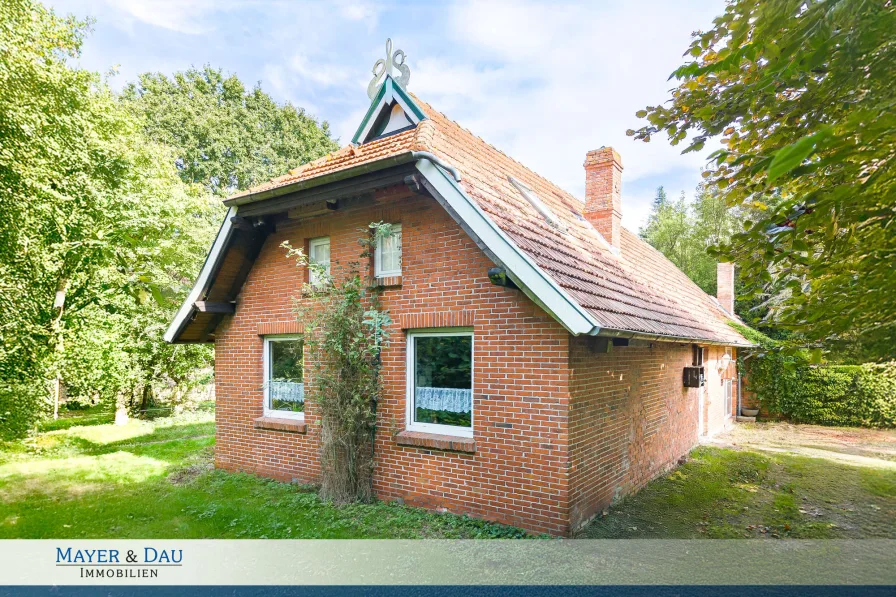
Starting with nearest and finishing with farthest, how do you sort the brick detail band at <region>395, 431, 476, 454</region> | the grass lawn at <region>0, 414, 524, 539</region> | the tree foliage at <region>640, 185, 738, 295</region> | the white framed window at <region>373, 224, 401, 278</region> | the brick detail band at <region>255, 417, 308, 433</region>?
the grass lawn at <region>0, 414, 524, 539</region> < the brick detail band at <region>395, 431, 476, 454</region> < the white framed window at <region>373, 224, 401, 278</region> < the brick detail band at <region>255, 417, 308, 433</region> < the tree foliage at <region>640, 185, 738, 295</region>

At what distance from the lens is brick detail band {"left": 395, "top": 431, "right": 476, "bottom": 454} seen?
650 centimetres

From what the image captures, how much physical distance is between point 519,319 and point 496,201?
197 cm

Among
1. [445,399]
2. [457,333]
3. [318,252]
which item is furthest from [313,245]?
[445,399]

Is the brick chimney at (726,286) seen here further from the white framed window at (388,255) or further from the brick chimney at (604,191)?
the white framed window at (388,255)

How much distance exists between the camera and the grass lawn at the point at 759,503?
6.43 metres

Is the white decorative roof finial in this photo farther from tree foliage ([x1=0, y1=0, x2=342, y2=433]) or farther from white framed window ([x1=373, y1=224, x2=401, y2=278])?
tree foliage ([x1=0, y1=0, x2=342, y2=433])

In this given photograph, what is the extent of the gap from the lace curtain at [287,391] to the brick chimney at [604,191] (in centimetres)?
694

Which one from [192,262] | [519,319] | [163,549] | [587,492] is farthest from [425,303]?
[192,262]

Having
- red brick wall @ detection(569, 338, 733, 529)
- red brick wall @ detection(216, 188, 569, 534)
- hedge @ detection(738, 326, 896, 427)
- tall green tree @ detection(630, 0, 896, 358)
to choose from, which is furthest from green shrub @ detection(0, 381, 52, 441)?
hedge @ detection(738, 326, 896, 427)

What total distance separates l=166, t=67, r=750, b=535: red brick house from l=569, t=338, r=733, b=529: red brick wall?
39mm

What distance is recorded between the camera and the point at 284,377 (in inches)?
349

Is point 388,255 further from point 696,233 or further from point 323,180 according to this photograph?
point 696,233

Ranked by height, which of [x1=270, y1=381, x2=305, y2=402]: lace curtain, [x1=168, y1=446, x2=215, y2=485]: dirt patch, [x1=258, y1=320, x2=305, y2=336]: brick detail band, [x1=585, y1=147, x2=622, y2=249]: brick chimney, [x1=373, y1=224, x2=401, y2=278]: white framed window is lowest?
[x1=168, y1=446, x2=215, y2=485]: dirt patch

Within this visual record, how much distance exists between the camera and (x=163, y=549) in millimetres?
5777
